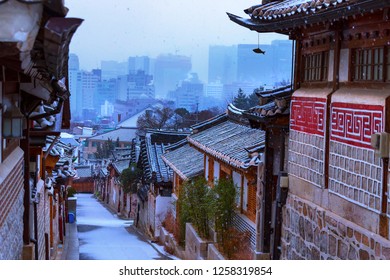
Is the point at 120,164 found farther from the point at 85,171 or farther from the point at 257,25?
the point at 257,25

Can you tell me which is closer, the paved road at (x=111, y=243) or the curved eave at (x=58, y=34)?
the curved eave at (x=58, y=34)

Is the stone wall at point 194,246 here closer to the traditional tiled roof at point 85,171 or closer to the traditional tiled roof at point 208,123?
the traditional tiled roof at point 208,123

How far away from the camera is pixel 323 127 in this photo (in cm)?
584

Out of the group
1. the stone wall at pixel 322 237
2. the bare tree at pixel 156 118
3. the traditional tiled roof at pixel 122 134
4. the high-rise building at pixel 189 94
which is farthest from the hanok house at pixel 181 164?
the traditional tiled roof at pixel 122 134

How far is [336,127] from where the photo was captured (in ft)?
18.3

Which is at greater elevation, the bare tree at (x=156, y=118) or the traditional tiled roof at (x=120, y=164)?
the bare tree at (x=156, y=118)

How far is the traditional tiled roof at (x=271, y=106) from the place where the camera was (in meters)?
6.71

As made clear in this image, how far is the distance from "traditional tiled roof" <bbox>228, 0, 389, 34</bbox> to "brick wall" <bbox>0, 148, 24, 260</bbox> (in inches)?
90.5

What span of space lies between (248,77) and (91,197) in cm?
1923

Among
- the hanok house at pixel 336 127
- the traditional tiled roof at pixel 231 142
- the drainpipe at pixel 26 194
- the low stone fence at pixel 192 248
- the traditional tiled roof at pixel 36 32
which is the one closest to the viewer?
the traditional tiled roof at pixel 36 32

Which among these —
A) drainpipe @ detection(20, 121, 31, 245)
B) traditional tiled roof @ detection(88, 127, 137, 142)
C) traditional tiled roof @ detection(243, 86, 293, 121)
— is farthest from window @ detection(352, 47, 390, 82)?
traditional tiled roof @ detection(88, 127, 137, 142)

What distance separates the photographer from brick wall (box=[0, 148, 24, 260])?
505 cm

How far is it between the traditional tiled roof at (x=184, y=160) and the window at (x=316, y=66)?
5.61 meters
